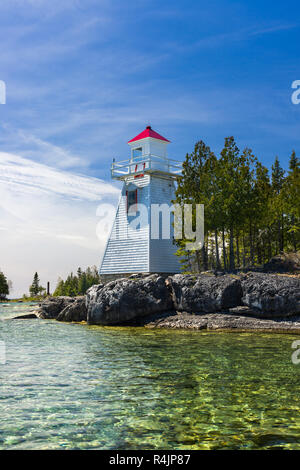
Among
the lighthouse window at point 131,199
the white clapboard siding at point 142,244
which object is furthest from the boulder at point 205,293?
the lighthouse window at point 131,199

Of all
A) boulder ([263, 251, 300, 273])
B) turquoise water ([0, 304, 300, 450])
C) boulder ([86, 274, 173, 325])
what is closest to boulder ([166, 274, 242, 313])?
boulder ([86, 274, 173, 325])

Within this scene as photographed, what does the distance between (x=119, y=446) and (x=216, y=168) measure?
23652 mm

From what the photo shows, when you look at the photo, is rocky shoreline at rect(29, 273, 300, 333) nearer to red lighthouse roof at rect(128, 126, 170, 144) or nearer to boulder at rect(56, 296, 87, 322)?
boulder at rect(56, 296, 87, 322)

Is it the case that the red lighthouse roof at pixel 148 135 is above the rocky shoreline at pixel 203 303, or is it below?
above

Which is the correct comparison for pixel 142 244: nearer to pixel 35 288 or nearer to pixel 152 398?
pixel 152 398

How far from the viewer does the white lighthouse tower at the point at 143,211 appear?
29188 millimetres

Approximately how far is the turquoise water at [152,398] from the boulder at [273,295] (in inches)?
223

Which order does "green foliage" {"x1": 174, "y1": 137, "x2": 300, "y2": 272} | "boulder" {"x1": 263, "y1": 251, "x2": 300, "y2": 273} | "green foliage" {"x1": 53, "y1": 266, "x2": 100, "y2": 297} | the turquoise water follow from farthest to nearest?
"green foliage" {"x1": 53, "y1": 266, "x2": 100, "y2": 297} → "green foliage" {"x1": 174, "y1": 137, "x2": 300, "y2": 272} → "boulder" {"x1": 263, "y1": 251, "x2": 300, "y2": 273} → the turquoise water

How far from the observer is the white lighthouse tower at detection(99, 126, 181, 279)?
29.2 m

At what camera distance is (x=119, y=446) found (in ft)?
16.4

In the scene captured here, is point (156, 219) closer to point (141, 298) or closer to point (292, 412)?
point (141, 298)

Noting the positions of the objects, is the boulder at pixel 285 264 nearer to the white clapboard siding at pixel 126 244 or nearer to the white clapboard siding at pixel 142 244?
the white clapboard siding at pixel 142 244

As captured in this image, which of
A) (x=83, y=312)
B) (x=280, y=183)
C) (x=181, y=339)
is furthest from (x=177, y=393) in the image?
(x=280, y=183)

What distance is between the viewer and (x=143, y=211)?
30.0m
